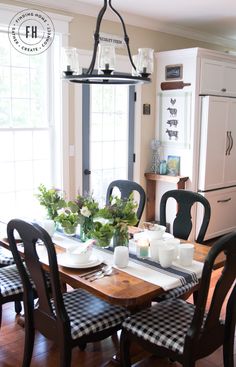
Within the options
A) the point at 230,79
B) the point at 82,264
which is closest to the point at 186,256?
the point at 82,264

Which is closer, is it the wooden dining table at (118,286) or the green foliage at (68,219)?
the wooden dining table at (118,286)

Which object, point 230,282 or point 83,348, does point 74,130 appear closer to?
point 83,348

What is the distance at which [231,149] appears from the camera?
5.09m

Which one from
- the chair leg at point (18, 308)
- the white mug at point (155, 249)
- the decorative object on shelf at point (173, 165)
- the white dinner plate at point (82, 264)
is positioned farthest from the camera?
the decorative object on shelf at point (173, 165)

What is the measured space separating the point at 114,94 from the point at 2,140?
1.46 m

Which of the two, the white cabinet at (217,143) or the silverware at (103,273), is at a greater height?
the white cabinet at (217,143)

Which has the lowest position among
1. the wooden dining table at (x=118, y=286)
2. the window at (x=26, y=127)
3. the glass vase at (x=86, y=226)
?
the wooden dining table at (x=118, y=286)

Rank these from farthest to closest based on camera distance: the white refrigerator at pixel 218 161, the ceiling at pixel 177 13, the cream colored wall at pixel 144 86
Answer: the white refrigerator at pixel 218 161 → the cream colored wall at pixel 144 86 → the ceiling at pixel 177 13

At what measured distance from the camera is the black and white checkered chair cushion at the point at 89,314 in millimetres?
2113

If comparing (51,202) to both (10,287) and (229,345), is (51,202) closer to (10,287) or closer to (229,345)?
(10,287)

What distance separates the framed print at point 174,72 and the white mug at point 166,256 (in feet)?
9.58

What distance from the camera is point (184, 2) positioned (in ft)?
13.2

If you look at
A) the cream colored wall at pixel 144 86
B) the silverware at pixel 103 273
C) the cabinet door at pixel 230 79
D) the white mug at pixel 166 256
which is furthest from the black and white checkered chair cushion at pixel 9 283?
the cabinet door at pixel 230 79

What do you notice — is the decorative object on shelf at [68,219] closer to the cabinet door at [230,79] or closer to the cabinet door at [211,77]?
the cabinet door at [211,77]
